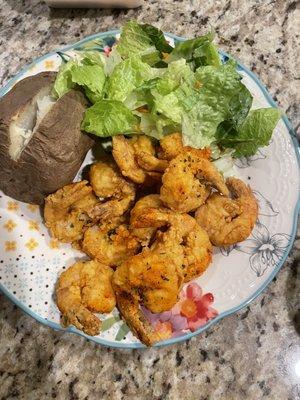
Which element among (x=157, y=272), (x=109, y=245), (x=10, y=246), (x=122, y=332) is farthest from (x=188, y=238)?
(x=10, y=246)

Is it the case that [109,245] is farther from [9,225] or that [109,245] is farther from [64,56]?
[64,56]

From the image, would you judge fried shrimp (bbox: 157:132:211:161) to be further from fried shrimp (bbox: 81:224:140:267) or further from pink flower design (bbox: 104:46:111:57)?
pink flower design (bbox: 104:46:111:57)

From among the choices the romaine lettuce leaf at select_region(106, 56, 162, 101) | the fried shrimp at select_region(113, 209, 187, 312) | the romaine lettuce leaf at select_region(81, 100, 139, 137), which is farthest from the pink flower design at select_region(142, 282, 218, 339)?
the romaine lettuce leaf at select_region(106, 56, 162, 101)

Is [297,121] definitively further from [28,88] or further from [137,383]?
[137,383]

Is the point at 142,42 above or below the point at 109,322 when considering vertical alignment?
above

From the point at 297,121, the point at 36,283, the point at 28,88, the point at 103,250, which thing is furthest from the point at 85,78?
the point at 297,121

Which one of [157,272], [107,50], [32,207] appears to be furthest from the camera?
[107,50]
